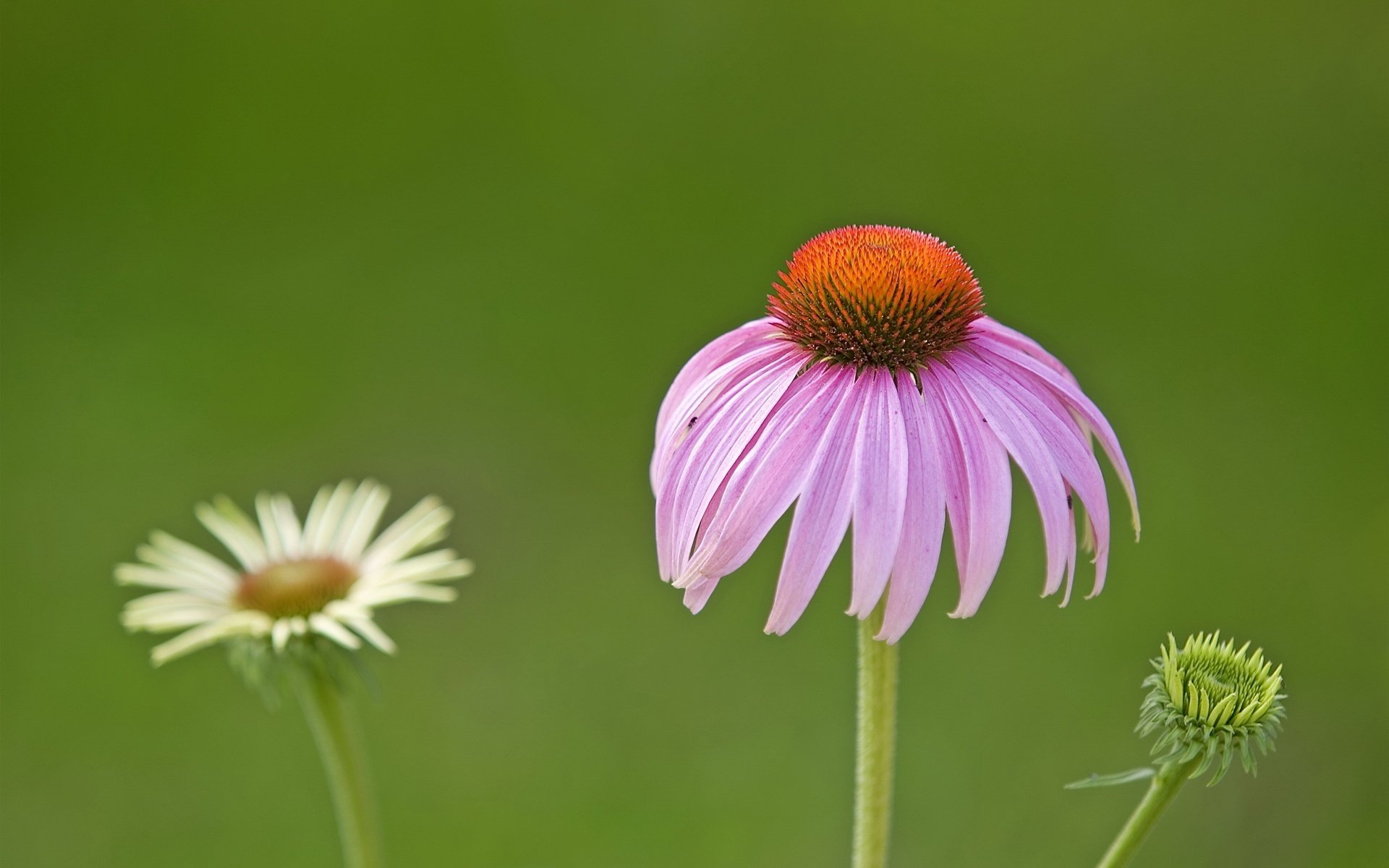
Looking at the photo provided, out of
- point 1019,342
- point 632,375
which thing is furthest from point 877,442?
point 632,375

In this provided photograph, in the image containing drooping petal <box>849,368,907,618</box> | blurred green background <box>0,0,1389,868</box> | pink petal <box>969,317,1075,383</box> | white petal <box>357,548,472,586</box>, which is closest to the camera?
drooping petal <box>849,368,907,618</box>

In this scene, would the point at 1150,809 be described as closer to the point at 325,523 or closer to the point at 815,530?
the point at 815,530

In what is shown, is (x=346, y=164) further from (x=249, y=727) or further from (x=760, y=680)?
(x=760, y=680)

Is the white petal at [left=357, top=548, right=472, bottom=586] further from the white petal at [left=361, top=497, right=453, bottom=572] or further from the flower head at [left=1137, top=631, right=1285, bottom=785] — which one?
the flower head at [left=1137, top=631, right=1285, bottom=785]

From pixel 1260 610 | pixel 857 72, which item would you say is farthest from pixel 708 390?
pixel 857 72

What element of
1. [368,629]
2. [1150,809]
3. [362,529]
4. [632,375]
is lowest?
[1150,809]

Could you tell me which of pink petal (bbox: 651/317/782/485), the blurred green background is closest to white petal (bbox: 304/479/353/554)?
pink petal (bbox: 651/317/782/485)

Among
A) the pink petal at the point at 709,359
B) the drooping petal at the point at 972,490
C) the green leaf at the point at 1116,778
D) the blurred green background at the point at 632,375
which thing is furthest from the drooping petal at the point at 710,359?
the blurred green background at the point at 632,375

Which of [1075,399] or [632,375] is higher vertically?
[632,375]
